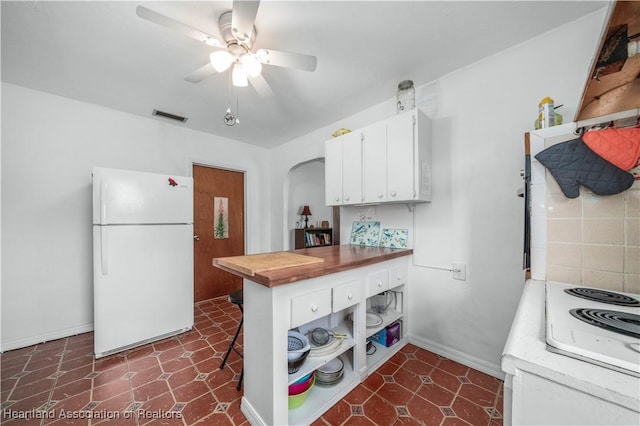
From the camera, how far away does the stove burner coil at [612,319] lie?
61 centimetres

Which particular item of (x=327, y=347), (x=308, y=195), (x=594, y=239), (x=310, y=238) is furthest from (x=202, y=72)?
(x=308, y=195)

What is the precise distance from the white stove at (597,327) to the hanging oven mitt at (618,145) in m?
0.55

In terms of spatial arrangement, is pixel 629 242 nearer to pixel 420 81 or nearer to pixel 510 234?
pixel 510 234

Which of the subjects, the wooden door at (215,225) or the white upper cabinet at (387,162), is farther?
the wooden door at (215,225)

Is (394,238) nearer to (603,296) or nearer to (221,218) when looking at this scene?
(603,296)

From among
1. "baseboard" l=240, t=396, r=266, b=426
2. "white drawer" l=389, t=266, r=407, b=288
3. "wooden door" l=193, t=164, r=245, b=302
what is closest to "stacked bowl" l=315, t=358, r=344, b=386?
"baseboard" l=240, t=396, r=266, b=426

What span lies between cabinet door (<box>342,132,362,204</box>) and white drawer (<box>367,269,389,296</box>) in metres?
0.72

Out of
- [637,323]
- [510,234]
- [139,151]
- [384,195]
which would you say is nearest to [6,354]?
[139,151]

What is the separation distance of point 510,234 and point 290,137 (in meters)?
2.97

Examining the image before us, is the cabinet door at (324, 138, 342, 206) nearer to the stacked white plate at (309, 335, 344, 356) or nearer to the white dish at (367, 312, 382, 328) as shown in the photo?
the white dish at (367, 312, 382, 328)

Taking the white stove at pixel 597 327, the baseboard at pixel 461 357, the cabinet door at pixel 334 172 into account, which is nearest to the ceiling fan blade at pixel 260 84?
the cabinet door at pixel 334 172

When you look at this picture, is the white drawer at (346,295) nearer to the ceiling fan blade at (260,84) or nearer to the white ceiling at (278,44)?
the ceiling fan blade at (260,84)

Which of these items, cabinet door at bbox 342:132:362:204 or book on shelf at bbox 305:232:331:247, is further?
book on shelf at bbox 305:232:331:247

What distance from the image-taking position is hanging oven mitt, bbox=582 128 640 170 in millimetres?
974
